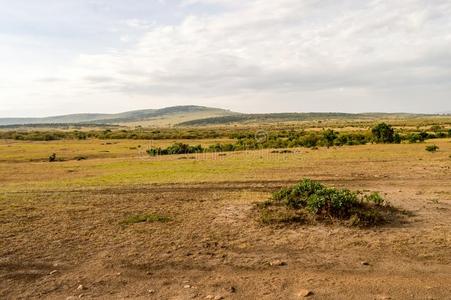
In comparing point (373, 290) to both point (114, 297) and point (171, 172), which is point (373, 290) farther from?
point (171, 172)

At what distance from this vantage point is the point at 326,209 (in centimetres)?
1257

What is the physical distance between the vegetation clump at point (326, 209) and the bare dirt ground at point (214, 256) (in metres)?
0.53

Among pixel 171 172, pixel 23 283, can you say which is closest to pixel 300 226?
pixel 23 283

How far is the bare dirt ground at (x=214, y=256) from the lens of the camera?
7.77 meters

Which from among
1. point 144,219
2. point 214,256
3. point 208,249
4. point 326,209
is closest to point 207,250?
Answer: point 208,249

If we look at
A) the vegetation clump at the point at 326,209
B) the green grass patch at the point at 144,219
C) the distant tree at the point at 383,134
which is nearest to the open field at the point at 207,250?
A: the green grass patch at the point at 144,219

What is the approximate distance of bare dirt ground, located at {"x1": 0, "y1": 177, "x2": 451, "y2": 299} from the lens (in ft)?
25.5

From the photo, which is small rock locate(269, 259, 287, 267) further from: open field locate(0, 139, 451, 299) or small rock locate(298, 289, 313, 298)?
small rock locate(298, 289, 313, 298)

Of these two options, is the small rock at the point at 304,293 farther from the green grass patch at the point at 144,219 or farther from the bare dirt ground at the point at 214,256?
the green grass patch at the point at 144,219

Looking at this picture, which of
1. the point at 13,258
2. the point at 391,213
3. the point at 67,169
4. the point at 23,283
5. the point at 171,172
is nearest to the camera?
the point at 23,283

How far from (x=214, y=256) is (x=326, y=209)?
178 inches

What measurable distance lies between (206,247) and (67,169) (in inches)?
1020

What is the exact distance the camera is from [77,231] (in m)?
11.8

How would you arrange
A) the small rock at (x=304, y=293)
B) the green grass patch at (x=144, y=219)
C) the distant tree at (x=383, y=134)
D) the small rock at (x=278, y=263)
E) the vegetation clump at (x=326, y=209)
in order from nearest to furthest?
the small rock at (x=304, y=293)
the small rock at (x=278, y=263)
the vegetation clump at (x=326, y=209)
the green grass patch at (x=144, y=219)
the distant tree at (x=383, y=134)
